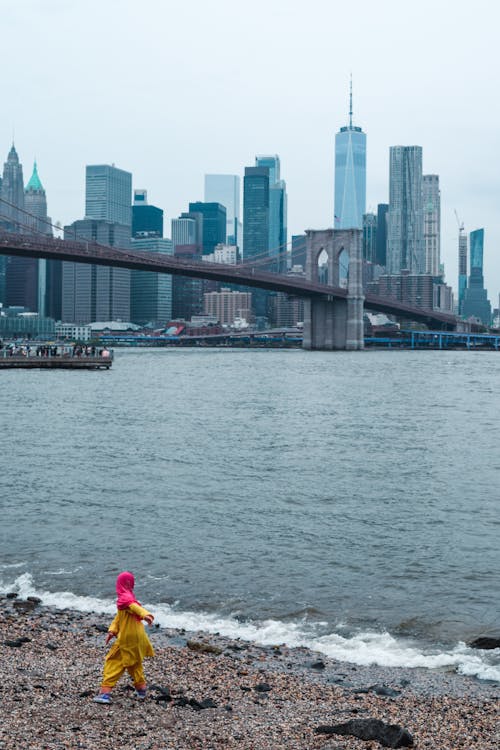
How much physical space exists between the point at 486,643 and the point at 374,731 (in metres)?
3.14

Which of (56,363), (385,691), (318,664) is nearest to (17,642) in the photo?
(318,664)

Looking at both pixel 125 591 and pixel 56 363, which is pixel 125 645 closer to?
pixel 125 591

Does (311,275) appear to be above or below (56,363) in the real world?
above

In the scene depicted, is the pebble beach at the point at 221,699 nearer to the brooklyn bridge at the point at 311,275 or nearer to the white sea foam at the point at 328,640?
the white sea foam at the point at 328,640

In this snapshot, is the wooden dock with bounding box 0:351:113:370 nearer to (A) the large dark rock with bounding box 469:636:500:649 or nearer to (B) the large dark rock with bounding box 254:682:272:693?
(A) the large dark rock with bounding box 469:636:500:649

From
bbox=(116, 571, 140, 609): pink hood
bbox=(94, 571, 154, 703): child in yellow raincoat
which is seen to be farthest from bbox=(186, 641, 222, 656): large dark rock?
bbox=(116, 571, 140, 609): pink hood

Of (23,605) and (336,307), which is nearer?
(23,605)

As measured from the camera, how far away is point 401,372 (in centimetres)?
6844

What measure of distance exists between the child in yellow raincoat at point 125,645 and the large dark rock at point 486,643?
3.84m

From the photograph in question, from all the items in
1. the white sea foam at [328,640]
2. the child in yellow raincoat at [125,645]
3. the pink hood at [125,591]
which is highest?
the pink hood at [125,591]

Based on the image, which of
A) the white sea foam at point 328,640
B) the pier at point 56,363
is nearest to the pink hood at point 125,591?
the white sea foam at point 328,640

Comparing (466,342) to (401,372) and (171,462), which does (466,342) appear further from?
(171,462)

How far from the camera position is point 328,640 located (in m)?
9.78

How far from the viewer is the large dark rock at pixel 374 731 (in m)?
6.72
